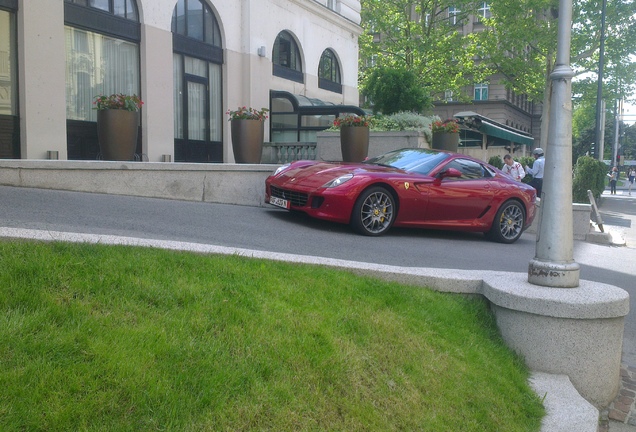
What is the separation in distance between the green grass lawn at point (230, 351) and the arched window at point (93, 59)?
1107 cm

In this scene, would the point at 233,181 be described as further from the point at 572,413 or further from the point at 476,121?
the point at 476,121

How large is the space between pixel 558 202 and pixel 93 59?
12.7 metres

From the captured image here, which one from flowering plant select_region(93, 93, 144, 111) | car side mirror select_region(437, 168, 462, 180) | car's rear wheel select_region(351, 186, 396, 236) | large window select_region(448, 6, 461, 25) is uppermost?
large window select_region(448, 6, 461, 25)

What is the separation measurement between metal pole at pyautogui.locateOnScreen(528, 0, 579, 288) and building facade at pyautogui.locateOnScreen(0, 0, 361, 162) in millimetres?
11068

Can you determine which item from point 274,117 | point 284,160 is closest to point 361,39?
point 274,117

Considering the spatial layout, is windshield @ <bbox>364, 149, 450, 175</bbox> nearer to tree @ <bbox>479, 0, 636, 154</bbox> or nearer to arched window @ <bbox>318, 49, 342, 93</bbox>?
arched window @ <bbox>318, 49, 342, 93</bbox>

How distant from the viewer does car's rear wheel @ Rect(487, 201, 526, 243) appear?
37.1 ft

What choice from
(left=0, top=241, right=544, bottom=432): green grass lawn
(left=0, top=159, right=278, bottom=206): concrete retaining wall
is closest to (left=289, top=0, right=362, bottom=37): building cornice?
(left=0, top=159, right=278, bottom=206): concrete retaining wall

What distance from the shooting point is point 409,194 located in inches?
387

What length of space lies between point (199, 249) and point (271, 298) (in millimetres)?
1070

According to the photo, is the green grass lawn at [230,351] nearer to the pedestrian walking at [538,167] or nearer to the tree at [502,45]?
the pedestrian walking at [538,167]

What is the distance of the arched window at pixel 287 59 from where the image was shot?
22609mm

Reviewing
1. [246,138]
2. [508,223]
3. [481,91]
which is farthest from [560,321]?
[481,91]

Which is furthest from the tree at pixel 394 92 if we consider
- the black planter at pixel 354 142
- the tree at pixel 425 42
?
the tree at pixel 425 42
